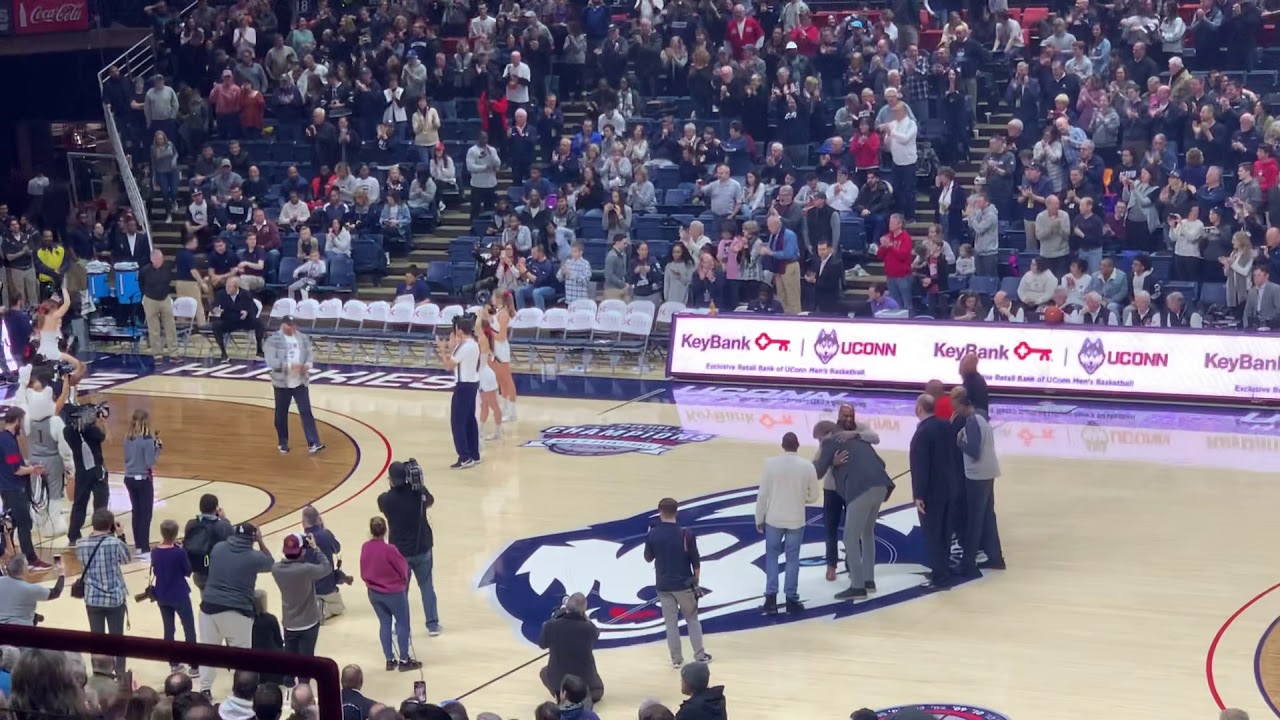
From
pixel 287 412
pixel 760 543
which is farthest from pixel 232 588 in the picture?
pixel 287 412

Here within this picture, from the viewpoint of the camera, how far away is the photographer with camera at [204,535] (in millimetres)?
13875

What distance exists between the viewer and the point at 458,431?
20.1 m

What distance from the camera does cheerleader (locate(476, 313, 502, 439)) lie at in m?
20.7

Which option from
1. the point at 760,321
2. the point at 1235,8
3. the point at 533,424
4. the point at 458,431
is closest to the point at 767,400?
the point at 760,321

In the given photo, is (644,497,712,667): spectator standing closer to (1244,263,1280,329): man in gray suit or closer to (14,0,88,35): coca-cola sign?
(1244,263,1280,329): man in gray suit

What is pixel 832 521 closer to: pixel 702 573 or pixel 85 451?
pixel 702 573

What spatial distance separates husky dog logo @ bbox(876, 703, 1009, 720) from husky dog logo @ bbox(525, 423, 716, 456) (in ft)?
27.5

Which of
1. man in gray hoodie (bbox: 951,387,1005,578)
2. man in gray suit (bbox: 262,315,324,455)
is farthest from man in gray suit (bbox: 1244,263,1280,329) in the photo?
man in gray suit (bbox: 262,315,324,455)

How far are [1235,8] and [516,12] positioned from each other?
1284 centimetres

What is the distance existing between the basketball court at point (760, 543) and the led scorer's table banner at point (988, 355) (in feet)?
1.53

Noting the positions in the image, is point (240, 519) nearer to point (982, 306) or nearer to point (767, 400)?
point (767, 400)

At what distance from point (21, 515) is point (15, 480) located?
34 cm

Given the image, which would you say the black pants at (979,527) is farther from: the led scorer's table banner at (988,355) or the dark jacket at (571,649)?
the led scorer's table banner at (988,355)

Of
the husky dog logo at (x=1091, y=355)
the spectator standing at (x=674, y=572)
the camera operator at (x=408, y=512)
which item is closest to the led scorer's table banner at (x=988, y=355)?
the husky dog logo at (x=1091, y=355)
